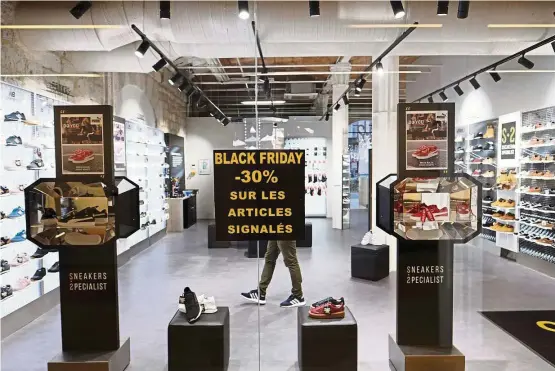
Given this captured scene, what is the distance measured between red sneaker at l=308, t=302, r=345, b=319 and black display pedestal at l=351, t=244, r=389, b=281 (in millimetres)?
2602

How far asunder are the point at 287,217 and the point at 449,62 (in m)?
5.84

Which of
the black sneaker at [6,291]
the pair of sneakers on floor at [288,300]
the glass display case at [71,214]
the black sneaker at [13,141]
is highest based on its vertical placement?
the black sneaker at [13,141]

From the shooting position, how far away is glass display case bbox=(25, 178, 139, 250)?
→ 321 cm

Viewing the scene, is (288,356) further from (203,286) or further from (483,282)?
(483,282)

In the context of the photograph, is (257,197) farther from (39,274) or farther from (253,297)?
(39,274)

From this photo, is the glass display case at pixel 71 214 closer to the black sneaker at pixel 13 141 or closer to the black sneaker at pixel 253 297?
the black sneaker at pixel 13 141

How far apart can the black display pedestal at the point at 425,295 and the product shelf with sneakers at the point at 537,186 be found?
3809mm

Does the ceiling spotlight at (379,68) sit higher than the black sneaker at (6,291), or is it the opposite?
the ceiling spotlight at (379,68)

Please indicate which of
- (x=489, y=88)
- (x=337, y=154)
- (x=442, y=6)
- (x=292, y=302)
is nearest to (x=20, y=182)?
(x=292, y=302)

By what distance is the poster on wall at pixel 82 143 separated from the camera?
10.3 feet

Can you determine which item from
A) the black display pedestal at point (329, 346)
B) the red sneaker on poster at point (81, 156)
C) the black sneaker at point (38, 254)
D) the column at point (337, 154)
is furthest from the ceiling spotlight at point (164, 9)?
the column at point (337, 154)

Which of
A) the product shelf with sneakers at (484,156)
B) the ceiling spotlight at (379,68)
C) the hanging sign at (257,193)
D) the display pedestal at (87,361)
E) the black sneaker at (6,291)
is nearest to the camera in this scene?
the display pedestal at (87,361)

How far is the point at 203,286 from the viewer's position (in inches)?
219

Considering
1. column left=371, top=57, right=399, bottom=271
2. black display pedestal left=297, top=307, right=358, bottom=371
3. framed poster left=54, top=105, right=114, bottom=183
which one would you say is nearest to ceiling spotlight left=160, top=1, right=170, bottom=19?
framed poster left=54, top=105, right=114, bottom=183
